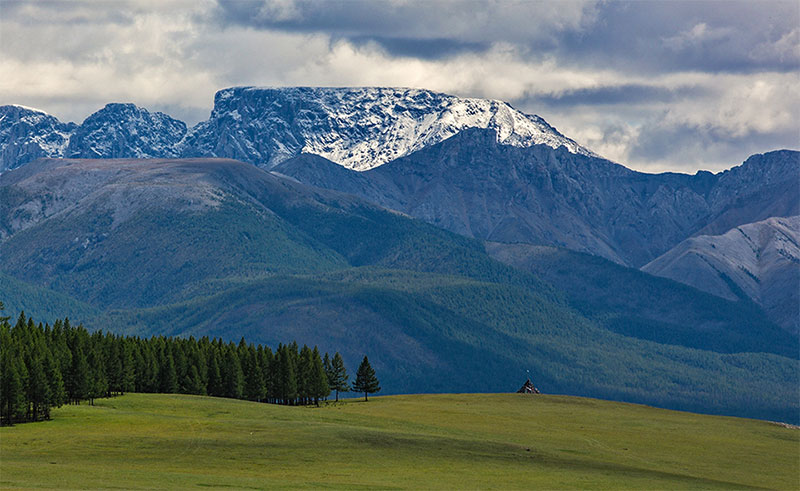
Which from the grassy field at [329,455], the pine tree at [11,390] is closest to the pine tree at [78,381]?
the grassy field at [329,455]

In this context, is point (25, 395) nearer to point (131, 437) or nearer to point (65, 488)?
point (131, 437)

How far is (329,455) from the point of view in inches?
6191

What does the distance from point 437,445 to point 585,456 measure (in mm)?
20042

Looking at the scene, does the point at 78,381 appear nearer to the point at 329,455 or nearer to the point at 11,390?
the point at 11,390

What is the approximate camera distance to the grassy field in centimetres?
13762

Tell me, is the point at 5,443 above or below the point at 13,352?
below

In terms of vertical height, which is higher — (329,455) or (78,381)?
(78,381)

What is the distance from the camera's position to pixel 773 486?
165m

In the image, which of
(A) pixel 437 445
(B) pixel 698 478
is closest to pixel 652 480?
(B) pixel 698 478

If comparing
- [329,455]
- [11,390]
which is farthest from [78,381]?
[329,455]

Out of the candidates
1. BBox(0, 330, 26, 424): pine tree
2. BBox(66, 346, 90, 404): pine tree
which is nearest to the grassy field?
BBox(0, 330, 26, 424): pine tree

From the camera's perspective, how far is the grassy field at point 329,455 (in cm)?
13762

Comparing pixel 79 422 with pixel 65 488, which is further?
pixel 79 422

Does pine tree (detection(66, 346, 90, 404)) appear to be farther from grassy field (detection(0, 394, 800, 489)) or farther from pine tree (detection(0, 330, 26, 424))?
pine tree (detection(0, 330, 26, 424))
